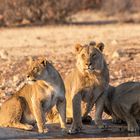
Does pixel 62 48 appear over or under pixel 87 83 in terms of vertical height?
under

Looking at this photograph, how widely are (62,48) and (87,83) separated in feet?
29.4

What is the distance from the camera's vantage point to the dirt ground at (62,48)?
14484 mm

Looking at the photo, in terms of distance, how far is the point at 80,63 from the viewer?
Result: 387 inches

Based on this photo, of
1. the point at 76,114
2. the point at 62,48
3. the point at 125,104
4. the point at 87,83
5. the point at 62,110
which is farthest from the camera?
the point at 62,48

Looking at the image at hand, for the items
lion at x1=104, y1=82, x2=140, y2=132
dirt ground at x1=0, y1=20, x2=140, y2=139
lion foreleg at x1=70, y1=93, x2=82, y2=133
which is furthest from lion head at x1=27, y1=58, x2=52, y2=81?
dirt ground at x1=0, y1=20, x2=140, y2=139

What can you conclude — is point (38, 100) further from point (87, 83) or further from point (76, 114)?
point (87, 83)

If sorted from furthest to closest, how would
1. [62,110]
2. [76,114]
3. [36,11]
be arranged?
[36,11], [76,114], [62,110]

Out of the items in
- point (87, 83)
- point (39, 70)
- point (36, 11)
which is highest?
point (36, 11)

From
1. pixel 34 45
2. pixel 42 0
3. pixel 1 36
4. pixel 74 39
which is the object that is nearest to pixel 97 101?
pixel 34 45

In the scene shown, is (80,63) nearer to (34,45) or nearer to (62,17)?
(34,45)

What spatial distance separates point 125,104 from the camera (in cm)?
1009

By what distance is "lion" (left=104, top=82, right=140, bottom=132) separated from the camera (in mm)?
10000

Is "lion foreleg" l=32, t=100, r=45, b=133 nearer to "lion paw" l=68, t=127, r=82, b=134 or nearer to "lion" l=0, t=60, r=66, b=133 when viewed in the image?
Answer: "lion" l=0, t=60, r=66, b=133

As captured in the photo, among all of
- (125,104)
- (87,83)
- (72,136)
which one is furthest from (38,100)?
(125,104)
